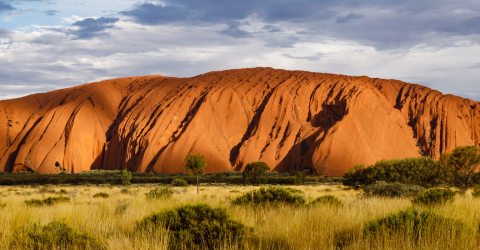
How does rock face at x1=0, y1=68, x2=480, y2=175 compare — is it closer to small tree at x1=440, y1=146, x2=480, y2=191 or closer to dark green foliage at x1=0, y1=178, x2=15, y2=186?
dark green foliage at x1=0, y1=178, x2=15, y2=186

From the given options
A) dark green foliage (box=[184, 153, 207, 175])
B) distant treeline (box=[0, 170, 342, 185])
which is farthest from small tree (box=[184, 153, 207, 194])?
distant treeline (box=[0, 170, 342, 185])

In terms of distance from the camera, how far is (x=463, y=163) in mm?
27500

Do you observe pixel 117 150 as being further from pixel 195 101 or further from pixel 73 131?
pixel 195 101

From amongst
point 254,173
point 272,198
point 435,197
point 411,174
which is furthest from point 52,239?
point 254,173

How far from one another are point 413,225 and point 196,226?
12.0 ft

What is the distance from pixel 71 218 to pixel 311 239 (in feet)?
17.7

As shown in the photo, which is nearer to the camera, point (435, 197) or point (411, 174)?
point (435, 197)

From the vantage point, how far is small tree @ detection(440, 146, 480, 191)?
27.1 metres

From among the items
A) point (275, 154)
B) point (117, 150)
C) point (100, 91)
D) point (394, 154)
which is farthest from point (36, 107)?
point (394, 154)

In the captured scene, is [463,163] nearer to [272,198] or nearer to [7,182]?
[272,198]

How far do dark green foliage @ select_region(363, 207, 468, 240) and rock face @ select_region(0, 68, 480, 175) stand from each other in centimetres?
5904

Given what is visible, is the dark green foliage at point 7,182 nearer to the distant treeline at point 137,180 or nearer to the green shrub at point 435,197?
the distant treeline at point 137,180

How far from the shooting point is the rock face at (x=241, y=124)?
6880 cm

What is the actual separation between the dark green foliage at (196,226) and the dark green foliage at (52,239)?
849 mm
